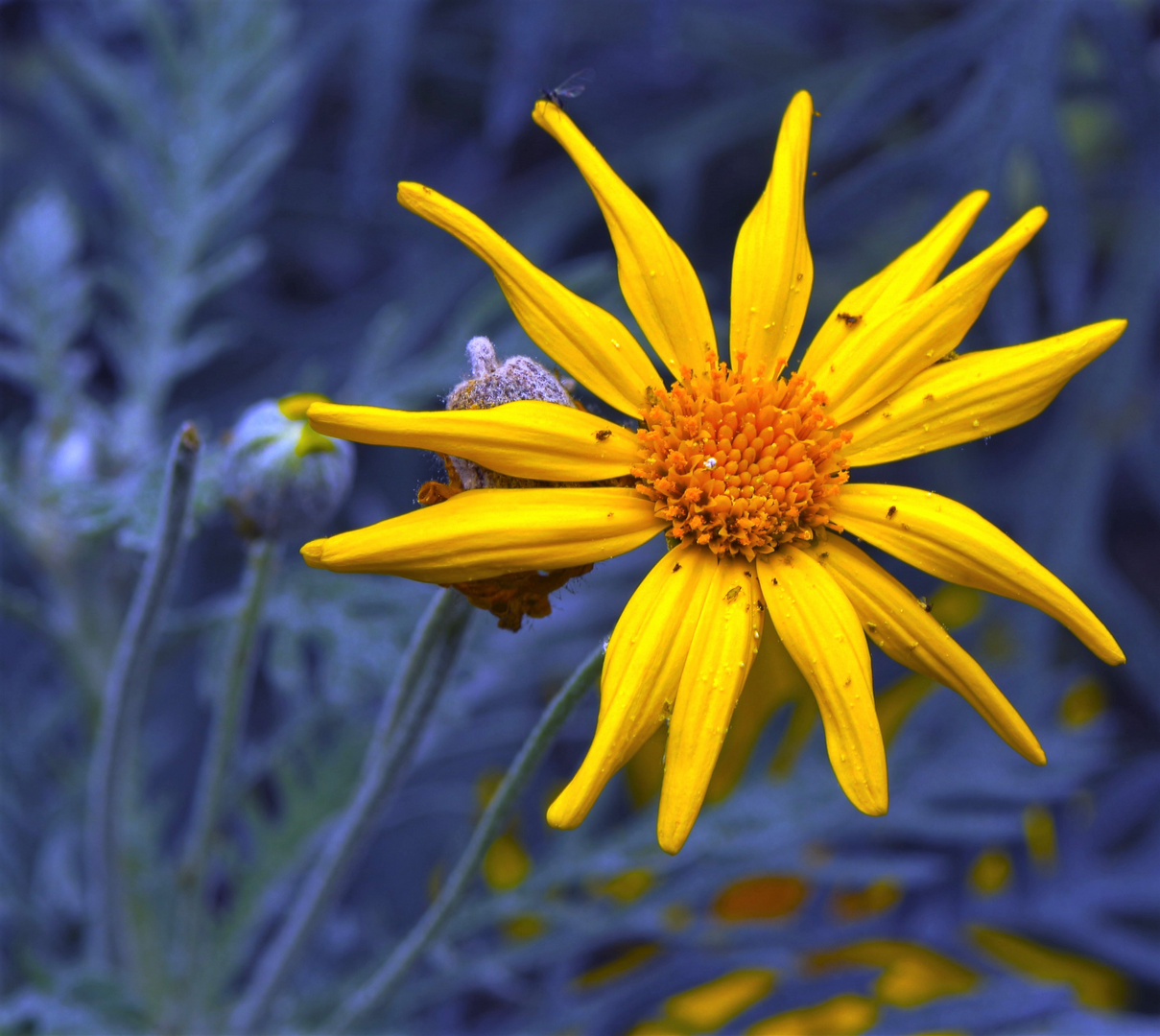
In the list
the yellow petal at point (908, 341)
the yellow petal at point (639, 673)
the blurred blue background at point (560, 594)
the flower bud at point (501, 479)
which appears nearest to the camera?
the yellow petal at point (639, 673)

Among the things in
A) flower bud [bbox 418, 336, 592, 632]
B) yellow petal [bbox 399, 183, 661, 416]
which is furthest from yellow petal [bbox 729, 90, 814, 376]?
flower bud [bbox 418, 336, 592, 632]

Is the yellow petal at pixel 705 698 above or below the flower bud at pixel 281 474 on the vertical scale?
below

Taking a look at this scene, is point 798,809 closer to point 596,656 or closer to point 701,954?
point 701,954

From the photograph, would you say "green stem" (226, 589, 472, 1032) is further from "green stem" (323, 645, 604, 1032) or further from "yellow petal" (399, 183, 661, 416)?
"yellow petal" (399, 183, 661, 416)

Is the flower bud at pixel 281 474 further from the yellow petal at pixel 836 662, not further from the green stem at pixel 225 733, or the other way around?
the yellow petal at pixel 836 662

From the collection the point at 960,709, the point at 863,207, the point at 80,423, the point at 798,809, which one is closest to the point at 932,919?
the point at 960,709

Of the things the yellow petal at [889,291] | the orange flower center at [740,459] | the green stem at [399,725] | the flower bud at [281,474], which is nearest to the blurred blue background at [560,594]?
the flower bud at [281,474]
